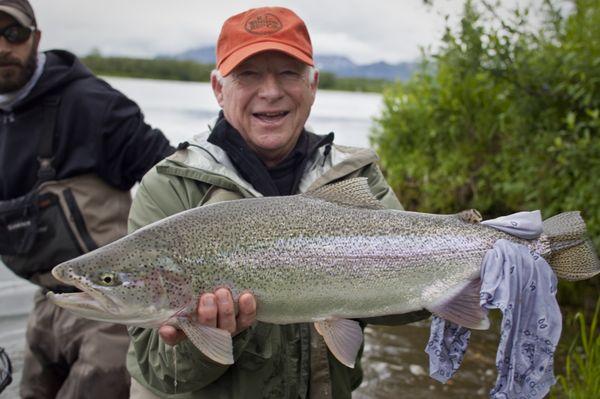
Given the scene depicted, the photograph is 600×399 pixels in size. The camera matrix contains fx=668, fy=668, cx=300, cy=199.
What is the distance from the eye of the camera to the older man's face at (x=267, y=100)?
3383 millimetres

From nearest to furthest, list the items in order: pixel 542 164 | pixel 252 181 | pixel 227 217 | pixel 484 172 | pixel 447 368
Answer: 1. pixel 227 217
2. pixel 447 368
3. pixel 252 181
4. pixel 542 164
5. pixel 484 172

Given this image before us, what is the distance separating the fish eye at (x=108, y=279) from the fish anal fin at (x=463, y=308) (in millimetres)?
1371

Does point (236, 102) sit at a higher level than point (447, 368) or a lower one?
higher

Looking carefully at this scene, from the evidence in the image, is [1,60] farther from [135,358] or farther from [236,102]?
[135,358]

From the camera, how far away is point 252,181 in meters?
3.39

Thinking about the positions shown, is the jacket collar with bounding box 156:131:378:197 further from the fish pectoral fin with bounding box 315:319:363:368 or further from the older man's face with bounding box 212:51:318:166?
the fish pectoral fin with bounding box 315:319:363:368

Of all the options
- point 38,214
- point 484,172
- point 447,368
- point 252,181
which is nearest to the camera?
point 447,368

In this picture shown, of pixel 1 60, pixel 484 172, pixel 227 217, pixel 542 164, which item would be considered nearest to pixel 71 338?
pixel 1 60

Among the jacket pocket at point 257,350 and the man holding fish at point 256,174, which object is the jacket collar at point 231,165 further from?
the jacket pocket at point 257,350

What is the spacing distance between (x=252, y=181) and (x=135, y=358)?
3.45 ft

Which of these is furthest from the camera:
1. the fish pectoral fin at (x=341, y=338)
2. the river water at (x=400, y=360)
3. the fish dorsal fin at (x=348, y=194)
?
the river water at (x=400, y=360)

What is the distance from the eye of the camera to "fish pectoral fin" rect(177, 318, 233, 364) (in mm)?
2760

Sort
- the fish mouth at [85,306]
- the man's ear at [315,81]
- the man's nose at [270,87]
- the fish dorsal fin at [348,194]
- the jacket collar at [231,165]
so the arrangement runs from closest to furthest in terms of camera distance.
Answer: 1. the fish mouth at [85,306]
2. the fish dorsal fin at [348,194]
3. the jacket collar at [231,165]
4. the man's nose at [270,87]
5. the man's ear at [315,81]

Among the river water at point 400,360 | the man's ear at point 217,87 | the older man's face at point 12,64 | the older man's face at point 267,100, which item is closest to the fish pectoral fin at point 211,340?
the older man's face at point 267,100
